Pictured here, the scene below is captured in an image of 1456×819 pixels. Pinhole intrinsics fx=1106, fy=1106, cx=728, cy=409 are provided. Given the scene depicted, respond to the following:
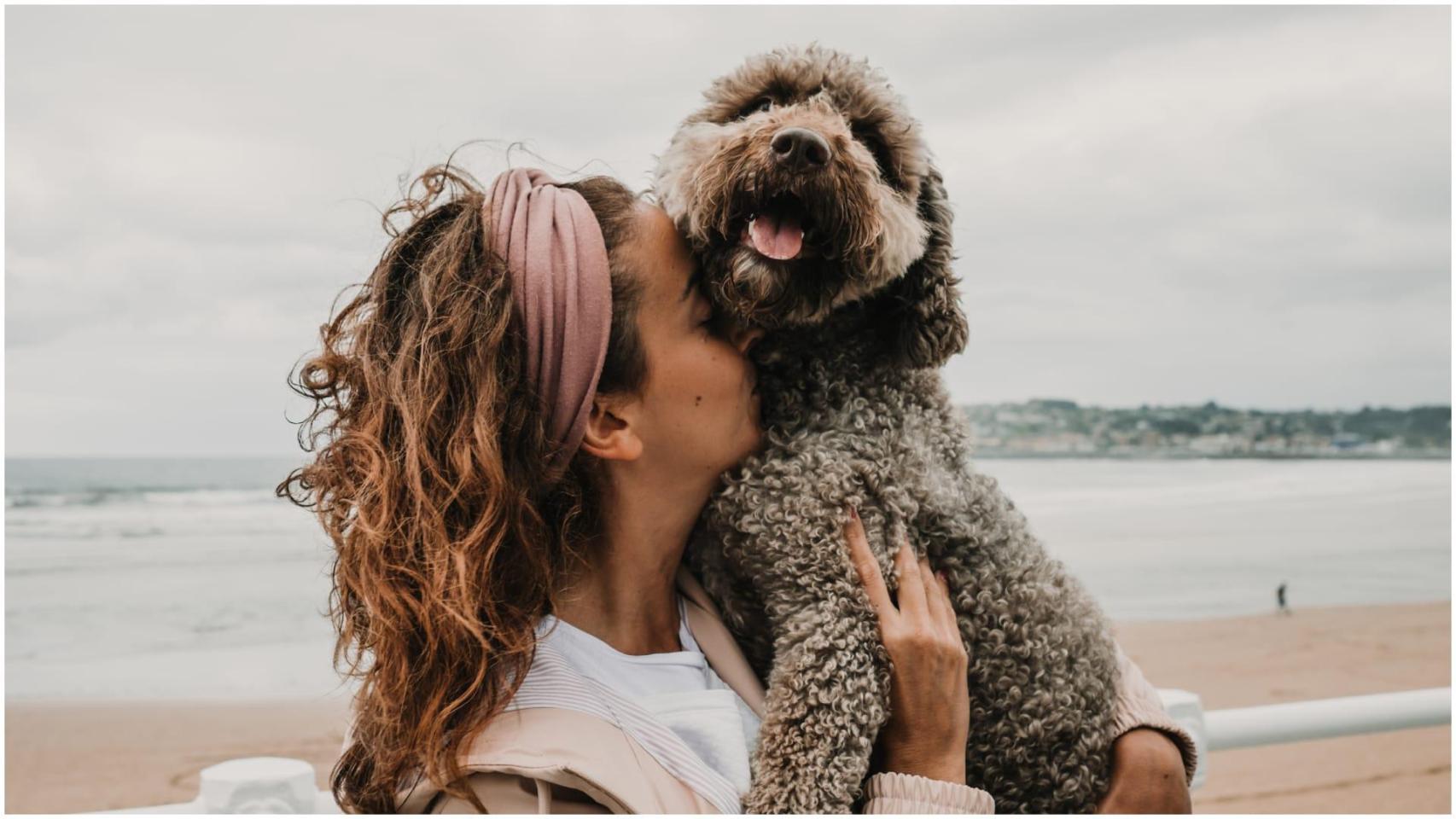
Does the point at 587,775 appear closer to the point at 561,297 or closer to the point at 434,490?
the point at 434,490

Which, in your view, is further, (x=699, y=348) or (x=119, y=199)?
(x=119, y=199)

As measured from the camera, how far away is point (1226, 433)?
25109mm

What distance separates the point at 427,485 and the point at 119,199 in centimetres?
1810

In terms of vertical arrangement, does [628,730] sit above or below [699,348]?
below

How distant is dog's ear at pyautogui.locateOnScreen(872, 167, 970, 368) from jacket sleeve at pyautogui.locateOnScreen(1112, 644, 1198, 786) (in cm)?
78

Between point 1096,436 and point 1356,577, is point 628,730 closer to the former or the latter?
point 1356,577

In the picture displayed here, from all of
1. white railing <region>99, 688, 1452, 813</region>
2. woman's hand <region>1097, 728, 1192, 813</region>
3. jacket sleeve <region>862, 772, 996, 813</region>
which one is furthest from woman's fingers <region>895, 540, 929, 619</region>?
white railing <region>99, 688, 1452, 813</region>

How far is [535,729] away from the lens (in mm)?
1804

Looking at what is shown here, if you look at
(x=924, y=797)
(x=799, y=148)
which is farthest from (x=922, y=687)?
(x=799, y=148)

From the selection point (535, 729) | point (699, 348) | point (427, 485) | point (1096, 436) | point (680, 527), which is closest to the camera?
point (535, 729)

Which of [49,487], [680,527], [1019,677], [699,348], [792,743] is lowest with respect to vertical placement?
[49,487]

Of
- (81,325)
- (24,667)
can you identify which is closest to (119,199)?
(81,325)

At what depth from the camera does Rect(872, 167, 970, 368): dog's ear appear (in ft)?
7.59

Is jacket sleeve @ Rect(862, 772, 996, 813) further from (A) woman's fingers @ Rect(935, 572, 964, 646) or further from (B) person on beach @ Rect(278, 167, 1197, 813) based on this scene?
(A) woman's fingers @ Rect(935, 572, 964, 646)
